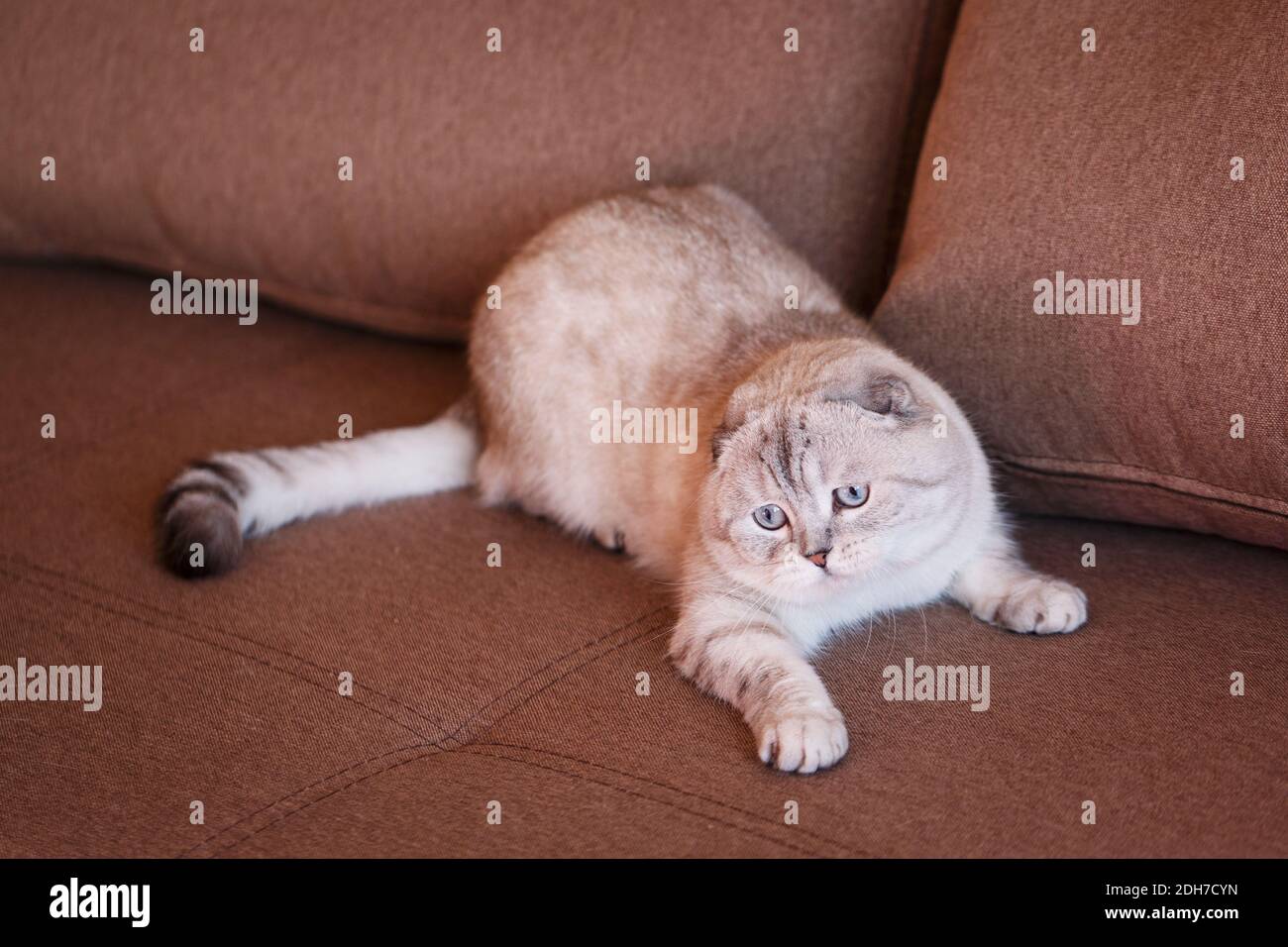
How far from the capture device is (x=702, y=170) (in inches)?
99.0

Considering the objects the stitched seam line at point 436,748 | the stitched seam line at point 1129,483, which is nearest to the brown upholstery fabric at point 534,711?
the stitched seam line at point 436,748

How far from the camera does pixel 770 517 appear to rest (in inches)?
76.9

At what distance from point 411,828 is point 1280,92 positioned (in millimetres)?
1531

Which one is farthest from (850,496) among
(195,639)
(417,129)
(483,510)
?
(417,129)

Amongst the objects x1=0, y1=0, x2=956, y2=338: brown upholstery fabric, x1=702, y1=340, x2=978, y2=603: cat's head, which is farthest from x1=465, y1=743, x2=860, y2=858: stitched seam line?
x1=0, y1=0, x2=956, y2=338: brown upholstery fabric

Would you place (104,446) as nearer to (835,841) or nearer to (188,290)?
(188,290)

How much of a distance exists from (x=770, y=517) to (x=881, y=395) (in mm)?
250

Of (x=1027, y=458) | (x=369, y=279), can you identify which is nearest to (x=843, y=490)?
(x=1027, y=458)

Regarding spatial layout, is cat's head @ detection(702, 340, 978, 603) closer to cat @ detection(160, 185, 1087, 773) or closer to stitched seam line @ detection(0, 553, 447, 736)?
cat @ detection(160, 185, 1087, 773)

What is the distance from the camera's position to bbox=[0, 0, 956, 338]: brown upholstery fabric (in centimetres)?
242

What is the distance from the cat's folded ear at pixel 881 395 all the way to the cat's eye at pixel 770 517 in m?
0.18

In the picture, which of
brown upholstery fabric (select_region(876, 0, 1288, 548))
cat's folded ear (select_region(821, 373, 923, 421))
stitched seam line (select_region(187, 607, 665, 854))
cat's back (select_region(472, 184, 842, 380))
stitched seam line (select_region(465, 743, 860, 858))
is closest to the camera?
stitched seam line (select_region(465, 743, 860, 858))

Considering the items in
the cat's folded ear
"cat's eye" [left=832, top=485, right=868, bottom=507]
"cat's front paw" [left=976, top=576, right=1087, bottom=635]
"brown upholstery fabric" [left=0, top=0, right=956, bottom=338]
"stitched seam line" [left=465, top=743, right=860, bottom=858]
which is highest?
"brown upholstery fabric" [left=0, top=0, right=956, bottom=338]

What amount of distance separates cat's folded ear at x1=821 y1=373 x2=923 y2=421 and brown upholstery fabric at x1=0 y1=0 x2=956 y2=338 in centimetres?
65
